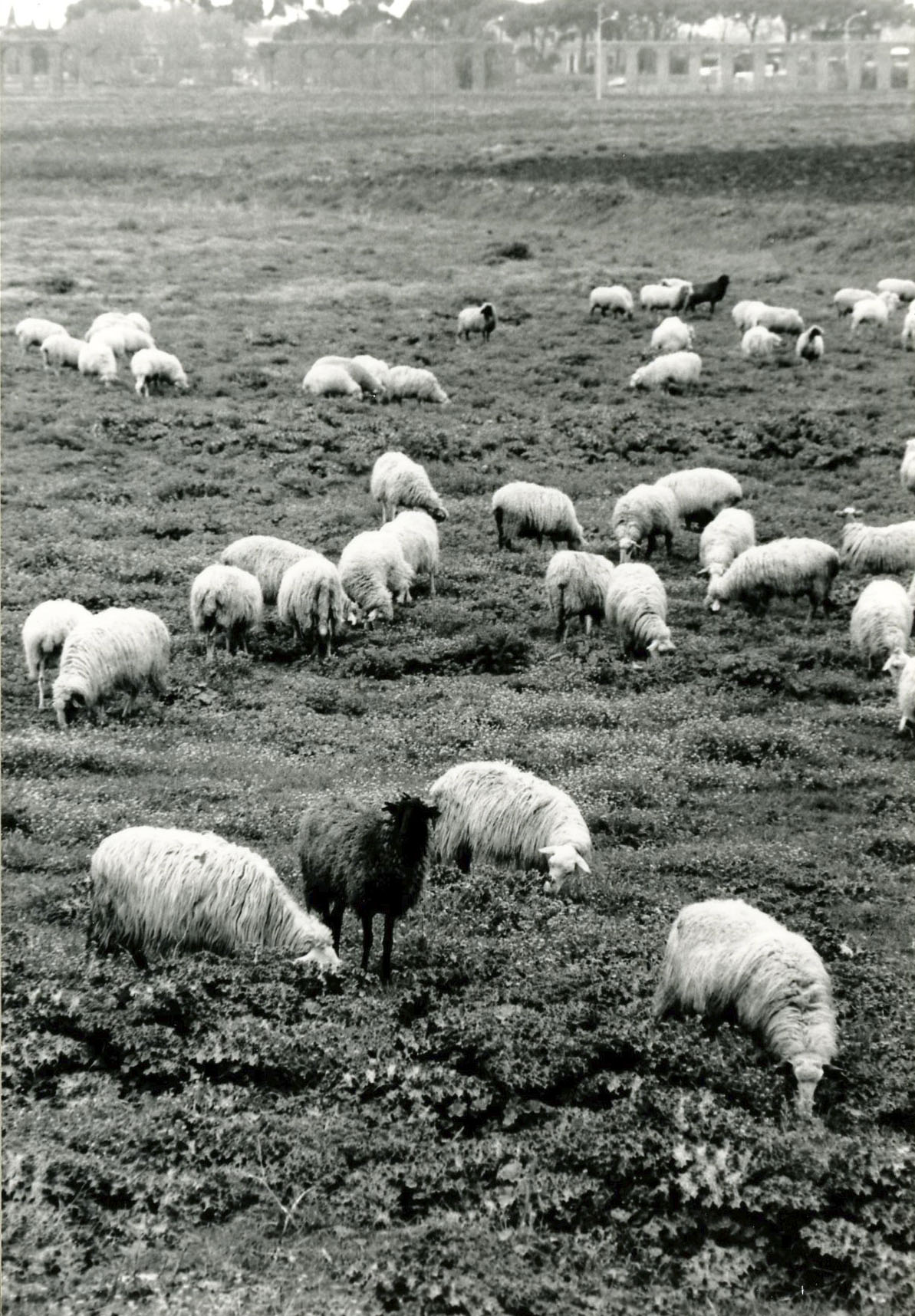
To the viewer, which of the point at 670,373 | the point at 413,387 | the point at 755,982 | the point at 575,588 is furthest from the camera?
the point at 670,373

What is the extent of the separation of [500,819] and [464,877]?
0.53 metres

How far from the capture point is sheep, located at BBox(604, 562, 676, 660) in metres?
13.5

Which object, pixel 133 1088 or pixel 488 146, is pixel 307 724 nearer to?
pixel 133 1088

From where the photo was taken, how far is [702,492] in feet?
57.1

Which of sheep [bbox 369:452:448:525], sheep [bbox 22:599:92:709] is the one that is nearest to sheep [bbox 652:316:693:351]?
sheep [bbox 369:452:448:525]

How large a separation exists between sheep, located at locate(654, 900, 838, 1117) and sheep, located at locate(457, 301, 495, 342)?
21265mm

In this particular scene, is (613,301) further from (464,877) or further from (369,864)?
(369,864)

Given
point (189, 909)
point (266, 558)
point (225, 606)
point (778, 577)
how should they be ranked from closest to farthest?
point (189, 909) < point (225, 606) < point (266, 558) < point (778, 577)

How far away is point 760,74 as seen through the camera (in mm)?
89875

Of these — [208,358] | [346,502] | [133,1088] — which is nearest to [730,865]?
[133,1088]

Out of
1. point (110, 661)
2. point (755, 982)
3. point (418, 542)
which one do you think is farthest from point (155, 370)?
point (755, 982)

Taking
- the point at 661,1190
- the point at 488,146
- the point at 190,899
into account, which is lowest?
the point at 661,1190

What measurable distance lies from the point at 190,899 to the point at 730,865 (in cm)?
385

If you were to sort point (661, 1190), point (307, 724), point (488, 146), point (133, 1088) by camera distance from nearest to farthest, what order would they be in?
point (661, 1190), point (133, 1088), point (307, 724), point (488, 146)
